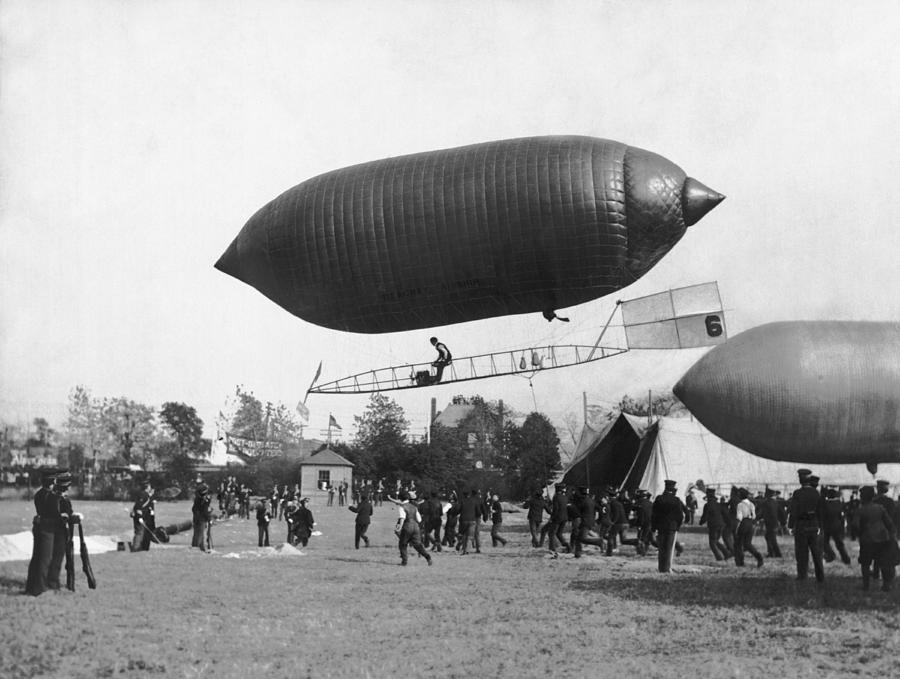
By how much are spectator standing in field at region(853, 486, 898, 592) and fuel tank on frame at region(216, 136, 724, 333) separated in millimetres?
6945

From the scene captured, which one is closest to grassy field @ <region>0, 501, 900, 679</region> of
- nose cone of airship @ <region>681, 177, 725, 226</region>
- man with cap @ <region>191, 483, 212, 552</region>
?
man with cap @ <region>191, 483, 212, 552</region>

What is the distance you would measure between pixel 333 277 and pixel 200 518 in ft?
23.2

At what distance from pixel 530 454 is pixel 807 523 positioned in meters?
69.7

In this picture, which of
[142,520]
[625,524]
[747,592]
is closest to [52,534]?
[142,520]

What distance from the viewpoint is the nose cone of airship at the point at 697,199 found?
731 inches

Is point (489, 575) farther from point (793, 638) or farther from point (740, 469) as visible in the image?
point (740, 469)

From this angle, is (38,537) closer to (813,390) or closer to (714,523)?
(714,523)

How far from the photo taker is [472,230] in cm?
1891

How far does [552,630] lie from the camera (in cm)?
1085

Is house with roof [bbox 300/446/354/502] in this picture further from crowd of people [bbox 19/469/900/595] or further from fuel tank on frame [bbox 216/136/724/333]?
fuel tank on frame [bbox 216/136/724/333]

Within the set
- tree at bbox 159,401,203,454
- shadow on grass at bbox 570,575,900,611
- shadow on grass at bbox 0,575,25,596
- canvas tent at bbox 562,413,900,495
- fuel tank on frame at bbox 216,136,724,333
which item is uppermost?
tree at bbox 159,401,203,454

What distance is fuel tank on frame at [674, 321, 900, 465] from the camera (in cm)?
2591

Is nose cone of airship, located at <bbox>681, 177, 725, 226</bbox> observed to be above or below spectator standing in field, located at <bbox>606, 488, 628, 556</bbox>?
above

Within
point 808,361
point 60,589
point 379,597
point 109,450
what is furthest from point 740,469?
point 109,450
